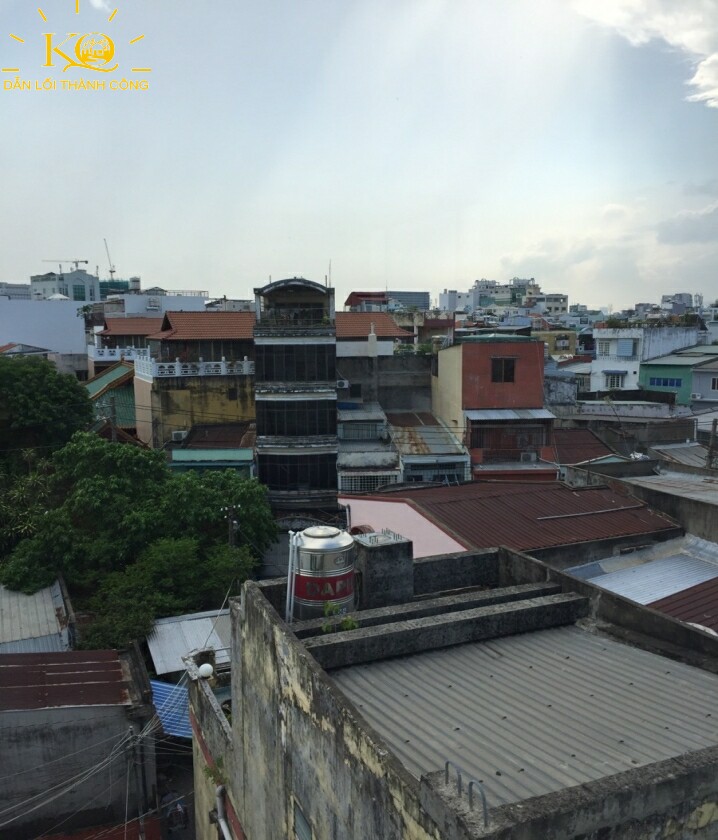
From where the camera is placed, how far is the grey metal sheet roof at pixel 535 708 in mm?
5645

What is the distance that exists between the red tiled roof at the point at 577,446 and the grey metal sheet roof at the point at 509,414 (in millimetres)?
1900

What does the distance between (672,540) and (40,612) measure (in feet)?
57.9

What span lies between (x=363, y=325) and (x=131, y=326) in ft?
62.0

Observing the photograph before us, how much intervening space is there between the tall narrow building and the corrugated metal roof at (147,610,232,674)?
35.3 ft

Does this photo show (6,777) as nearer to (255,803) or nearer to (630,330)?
(255,803)

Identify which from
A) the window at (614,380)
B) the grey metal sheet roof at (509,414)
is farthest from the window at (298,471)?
the window at (614,380)

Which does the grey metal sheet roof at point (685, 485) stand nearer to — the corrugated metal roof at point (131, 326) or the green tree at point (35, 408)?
the green tree at point (35, 408)

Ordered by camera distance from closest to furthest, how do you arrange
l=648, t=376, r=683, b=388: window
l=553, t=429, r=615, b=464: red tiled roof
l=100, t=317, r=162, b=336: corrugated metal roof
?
l=553, t=429, r=615, b=464: red tiled roof → l=648, t=376, r=683, b=388: window → l=100, t=317, r=162, b=336: corrugated metal roof

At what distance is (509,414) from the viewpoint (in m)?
31.4

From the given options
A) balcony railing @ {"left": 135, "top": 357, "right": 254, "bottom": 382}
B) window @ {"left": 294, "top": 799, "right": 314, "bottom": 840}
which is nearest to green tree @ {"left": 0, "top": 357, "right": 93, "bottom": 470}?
balcony railing @ {"left": 135, "top": 357, "right": 254, "bottom": 382}

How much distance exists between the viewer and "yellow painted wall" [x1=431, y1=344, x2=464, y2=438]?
107 ft

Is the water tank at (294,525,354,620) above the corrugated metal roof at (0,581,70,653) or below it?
above

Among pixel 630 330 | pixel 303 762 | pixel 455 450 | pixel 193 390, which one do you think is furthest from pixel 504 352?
pixel 303 762

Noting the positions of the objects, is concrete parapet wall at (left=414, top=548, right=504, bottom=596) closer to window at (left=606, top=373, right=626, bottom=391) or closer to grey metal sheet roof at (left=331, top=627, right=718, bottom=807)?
grey metal sheet roof at (left=331, top=627, right=718, bottom=807)
